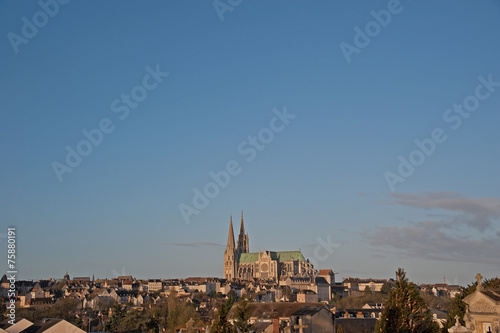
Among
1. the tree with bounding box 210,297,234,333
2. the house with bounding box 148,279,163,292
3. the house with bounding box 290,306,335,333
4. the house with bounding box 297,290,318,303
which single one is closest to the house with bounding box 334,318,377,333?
the house with bounding box 290,306,335,333

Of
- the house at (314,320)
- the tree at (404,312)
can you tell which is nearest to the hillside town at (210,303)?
the house at (314,320)

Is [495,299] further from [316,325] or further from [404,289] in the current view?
[316,325]

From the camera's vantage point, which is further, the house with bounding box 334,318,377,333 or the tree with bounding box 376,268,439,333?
the house with bounding box 334,318,377,333

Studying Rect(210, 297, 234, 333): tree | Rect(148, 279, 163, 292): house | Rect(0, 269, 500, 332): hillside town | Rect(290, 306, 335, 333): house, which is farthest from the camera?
Rect(148, 279, 163, 292): house

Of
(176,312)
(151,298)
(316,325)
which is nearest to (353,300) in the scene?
(151,298)

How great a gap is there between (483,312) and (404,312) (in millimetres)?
2768

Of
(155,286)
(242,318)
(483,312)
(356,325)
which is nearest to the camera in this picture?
(483,312)

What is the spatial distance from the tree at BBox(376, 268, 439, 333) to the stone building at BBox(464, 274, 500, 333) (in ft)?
4.90

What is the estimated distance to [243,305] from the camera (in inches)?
1003

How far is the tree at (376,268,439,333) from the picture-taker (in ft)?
71.4

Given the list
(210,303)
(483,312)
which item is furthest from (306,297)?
(483,312)

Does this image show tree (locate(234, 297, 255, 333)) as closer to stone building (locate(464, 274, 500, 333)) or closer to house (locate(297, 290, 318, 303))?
stone building (locate(464, 274, 500, 333))

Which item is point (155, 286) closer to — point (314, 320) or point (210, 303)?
point (210, 303)

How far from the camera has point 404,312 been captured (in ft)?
71.6
